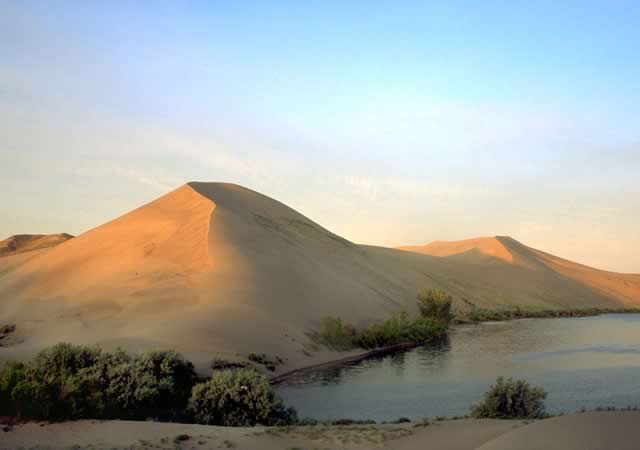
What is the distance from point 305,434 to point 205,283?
2658 centimetres

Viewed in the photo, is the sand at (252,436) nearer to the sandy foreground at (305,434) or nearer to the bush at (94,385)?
the sandy foreground at (305,434)

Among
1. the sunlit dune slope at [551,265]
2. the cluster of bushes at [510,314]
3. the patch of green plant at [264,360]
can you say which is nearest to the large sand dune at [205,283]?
the patch of green plant at [264,360]

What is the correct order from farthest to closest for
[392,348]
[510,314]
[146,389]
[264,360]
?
1. [510,314]
2. [392,348]
3. [264,360]
4. [146,389]

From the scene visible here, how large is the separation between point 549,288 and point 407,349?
7206 cm

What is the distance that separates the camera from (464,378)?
24422 millimetres

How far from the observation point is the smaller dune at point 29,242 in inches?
3971

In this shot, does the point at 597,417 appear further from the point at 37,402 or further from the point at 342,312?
the point at 342,312

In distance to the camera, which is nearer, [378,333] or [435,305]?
[378,333]

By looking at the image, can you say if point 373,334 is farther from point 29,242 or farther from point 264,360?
point 29,242

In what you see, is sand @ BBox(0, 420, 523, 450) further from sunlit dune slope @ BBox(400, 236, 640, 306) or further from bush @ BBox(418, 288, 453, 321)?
sunlit dune slope @ BBox(400, 236, 640, 306)

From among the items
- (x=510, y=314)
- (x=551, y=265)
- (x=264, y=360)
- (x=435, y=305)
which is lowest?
(x=264, y=360)

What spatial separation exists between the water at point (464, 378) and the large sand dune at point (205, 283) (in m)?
4.12

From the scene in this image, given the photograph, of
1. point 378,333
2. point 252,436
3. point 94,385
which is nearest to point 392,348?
point 378,333

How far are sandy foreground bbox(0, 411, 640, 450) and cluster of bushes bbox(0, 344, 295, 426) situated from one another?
0.83 metres
